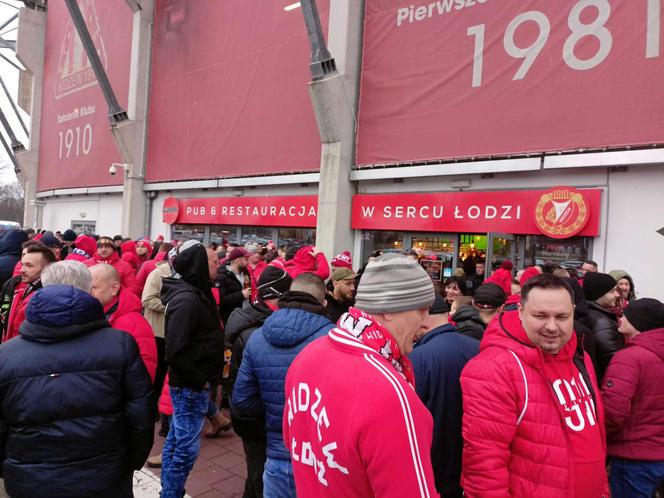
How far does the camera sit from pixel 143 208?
56.5 ft

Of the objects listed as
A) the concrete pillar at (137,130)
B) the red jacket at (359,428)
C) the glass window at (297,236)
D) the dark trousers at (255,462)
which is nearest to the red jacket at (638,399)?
the red jacket at (359,428)

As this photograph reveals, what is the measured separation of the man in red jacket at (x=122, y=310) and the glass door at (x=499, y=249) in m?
6.97

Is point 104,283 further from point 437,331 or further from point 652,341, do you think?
point 652,341

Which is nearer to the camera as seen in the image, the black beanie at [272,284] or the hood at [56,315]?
the hood at [56,315]

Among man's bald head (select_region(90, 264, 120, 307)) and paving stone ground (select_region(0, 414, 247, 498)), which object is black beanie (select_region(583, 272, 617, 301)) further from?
man's bald head (select_region(90, 264, 120, 307))

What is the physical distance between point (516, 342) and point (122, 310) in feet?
8.09

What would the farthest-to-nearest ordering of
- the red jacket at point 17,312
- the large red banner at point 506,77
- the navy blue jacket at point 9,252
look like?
the large red banner at point 506,77
the navy blue jacket at point 9,252
the red jacket at point 17,312

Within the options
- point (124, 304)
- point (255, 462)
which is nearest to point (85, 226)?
point (124, 304)

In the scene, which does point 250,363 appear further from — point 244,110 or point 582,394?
point 244,110

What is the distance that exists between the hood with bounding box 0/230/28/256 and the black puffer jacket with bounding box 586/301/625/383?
6193 mm

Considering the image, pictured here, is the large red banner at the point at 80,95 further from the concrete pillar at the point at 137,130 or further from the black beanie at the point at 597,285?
the black beanie at the point at 597,285

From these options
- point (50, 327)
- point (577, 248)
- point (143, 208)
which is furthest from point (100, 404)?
point (143, 208)

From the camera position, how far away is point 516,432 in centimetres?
198

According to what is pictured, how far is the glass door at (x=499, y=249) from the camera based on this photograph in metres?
8.69
